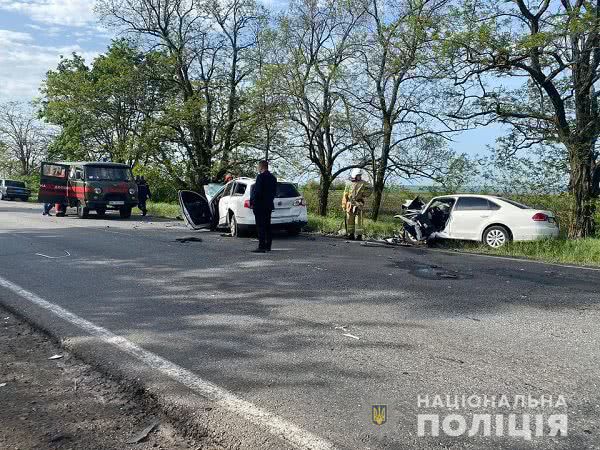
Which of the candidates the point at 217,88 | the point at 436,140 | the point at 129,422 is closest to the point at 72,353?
the point at 129,422

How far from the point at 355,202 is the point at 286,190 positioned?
6.49ft

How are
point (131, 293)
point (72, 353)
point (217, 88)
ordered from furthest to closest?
point (217, 88)
point (131, 293)
point (72, 353)

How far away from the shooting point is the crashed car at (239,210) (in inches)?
547

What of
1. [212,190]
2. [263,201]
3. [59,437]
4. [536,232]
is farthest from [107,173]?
[59,437]

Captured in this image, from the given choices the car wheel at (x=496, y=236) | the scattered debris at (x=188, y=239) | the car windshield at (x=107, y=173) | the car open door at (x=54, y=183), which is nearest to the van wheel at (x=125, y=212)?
the car windshield at (x=107, y=173)

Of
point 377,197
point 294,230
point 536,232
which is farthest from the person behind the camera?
point 377,197

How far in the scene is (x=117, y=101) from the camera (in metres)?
30.0

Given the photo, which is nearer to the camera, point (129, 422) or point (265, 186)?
point (129, 422)

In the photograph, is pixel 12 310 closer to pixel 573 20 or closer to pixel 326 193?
pixel 573 20

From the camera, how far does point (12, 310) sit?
6.02m

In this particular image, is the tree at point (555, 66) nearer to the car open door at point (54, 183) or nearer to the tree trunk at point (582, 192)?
the tree trunk at point (582, 192)

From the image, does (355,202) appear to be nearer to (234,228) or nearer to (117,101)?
(234,228)

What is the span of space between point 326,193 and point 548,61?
618 inches

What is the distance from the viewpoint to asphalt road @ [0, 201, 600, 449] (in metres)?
3.39
